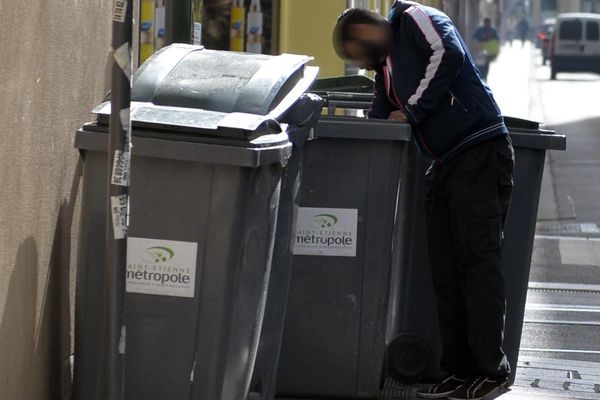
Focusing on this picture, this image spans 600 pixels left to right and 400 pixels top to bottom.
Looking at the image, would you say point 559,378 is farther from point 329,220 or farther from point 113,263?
point 113,263

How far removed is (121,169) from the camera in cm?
363

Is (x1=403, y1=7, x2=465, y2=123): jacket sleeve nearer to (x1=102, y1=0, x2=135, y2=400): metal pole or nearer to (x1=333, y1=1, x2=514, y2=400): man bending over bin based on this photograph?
(x1=333, y1=1, x2=514, y2=400): man bending over bin

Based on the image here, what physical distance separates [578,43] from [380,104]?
132 feet

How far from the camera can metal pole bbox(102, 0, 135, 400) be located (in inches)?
138

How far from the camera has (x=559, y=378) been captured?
632 cm

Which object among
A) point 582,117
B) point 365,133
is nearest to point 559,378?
point 365,133

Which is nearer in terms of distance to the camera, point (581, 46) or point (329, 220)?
point (329, 220)

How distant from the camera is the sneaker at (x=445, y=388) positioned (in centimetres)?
561

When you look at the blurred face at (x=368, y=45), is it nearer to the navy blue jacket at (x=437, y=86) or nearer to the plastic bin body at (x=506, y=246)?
the navy blue jacket at (x=437, y=86)

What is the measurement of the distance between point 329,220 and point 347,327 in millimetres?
458

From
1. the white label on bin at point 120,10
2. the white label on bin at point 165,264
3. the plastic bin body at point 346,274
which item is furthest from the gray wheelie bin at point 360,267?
the white label on bin at point 120,10

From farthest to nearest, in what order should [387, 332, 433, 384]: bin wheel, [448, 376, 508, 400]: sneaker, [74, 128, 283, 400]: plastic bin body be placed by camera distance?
1. [387, 332, 433, 384]: bin wheel
2. [448, 376, 508, 400]: sneaker
3. [74, 128, 283, 400]: plastic bin body

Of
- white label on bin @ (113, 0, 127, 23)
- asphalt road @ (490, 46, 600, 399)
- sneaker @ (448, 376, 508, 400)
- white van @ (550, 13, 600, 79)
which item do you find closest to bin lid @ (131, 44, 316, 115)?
white label on bin @ (113, 0, 127, 23)

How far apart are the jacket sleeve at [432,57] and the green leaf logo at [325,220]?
0.53 meters
